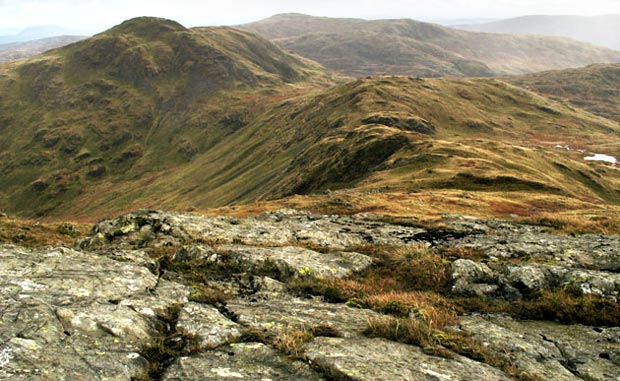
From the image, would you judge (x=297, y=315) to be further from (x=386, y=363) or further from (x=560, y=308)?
(x=560, y=308)

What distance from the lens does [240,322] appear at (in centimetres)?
1235

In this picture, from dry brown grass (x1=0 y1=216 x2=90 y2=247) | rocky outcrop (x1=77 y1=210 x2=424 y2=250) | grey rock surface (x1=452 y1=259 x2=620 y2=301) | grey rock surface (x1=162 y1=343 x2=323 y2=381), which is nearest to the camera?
grey rock surface (x1=162 y1=343 x2=323 y2=381)

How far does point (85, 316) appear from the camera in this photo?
427 inches

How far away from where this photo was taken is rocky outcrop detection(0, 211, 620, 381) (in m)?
9.30

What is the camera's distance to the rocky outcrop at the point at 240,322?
9305 millimetres

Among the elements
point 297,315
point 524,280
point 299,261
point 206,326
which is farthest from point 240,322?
point 524,280

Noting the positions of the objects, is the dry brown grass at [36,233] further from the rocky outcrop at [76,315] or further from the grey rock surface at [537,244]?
the grey rock surface at [537,244]

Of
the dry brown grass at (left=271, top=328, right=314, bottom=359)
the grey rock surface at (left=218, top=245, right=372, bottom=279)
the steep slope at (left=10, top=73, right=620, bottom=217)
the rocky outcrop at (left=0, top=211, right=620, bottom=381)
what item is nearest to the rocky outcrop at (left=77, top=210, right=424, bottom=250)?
the rocky outcrop at (left=0, top=211, right=620, bottom=381)

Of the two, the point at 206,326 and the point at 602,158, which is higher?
the point at 206,326

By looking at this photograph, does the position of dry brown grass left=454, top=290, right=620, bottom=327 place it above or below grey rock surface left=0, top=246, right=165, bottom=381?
below

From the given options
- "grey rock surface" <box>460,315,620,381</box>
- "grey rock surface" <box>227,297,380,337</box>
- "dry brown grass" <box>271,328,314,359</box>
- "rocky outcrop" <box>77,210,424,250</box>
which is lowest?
"rocky outcrop" <box>77,210,424,250</box>

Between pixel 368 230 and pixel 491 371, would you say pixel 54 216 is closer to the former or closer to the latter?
pixel 368 230

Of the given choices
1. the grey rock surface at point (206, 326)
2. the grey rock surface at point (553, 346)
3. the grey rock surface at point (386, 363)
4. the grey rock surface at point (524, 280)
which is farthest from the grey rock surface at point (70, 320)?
the grey rock surface at point (524, 280)

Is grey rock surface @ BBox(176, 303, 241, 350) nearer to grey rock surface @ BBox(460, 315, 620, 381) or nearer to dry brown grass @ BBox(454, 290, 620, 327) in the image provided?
grey rock surface @ BBox(460, 315, 620, 381)
